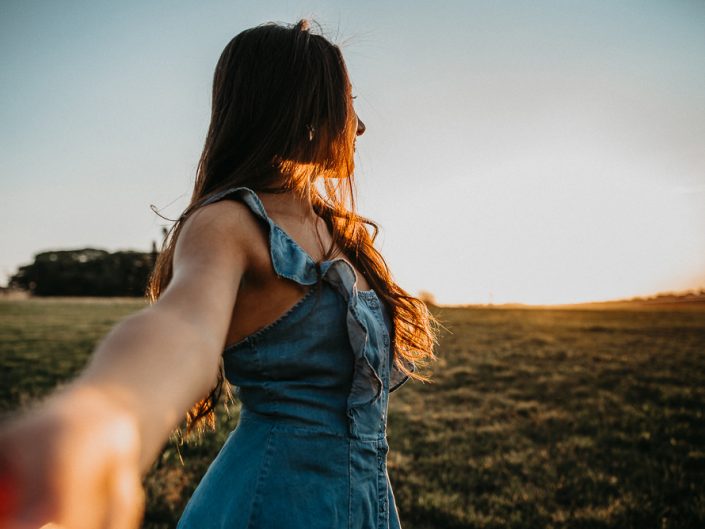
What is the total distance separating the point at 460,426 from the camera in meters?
6.84

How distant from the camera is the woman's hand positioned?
17.8 inches

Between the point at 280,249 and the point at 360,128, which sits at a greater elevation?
the point at 360,128

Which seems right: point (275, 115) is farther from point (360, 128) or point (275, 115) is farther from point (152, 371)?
point (152, 371)

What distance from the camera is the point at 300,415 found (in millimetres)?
1212

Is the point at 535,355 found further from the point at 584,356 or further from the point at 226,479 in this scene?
the point at 226,479

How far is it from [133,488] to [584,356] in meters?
12.9

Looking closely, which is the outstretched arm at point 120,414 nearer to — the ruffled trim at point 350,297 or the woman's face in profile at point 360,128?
the ruffled trim at point 350,297

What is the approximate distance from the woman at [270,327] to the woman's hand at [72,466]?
1cm

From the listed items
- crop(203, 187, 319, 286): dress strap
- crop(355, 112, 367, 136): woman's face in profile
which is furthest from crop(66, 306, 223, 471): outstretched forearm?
crop(355, 112, 367, 136): woman's face in profile

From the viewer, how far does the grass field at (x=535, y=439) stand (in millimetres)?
4359

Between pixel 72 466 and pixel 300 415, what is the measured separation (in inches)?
30.2

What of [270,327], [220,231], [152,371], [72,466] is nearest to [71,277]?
[270,327]

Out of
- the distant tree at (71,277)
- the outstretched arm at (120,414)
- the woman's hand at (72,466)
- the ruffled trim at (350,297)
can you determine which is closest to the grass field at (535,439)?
the ruffled trim at (350,297)

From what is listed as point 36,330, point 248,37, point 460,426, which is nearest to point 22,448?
point 248,37
